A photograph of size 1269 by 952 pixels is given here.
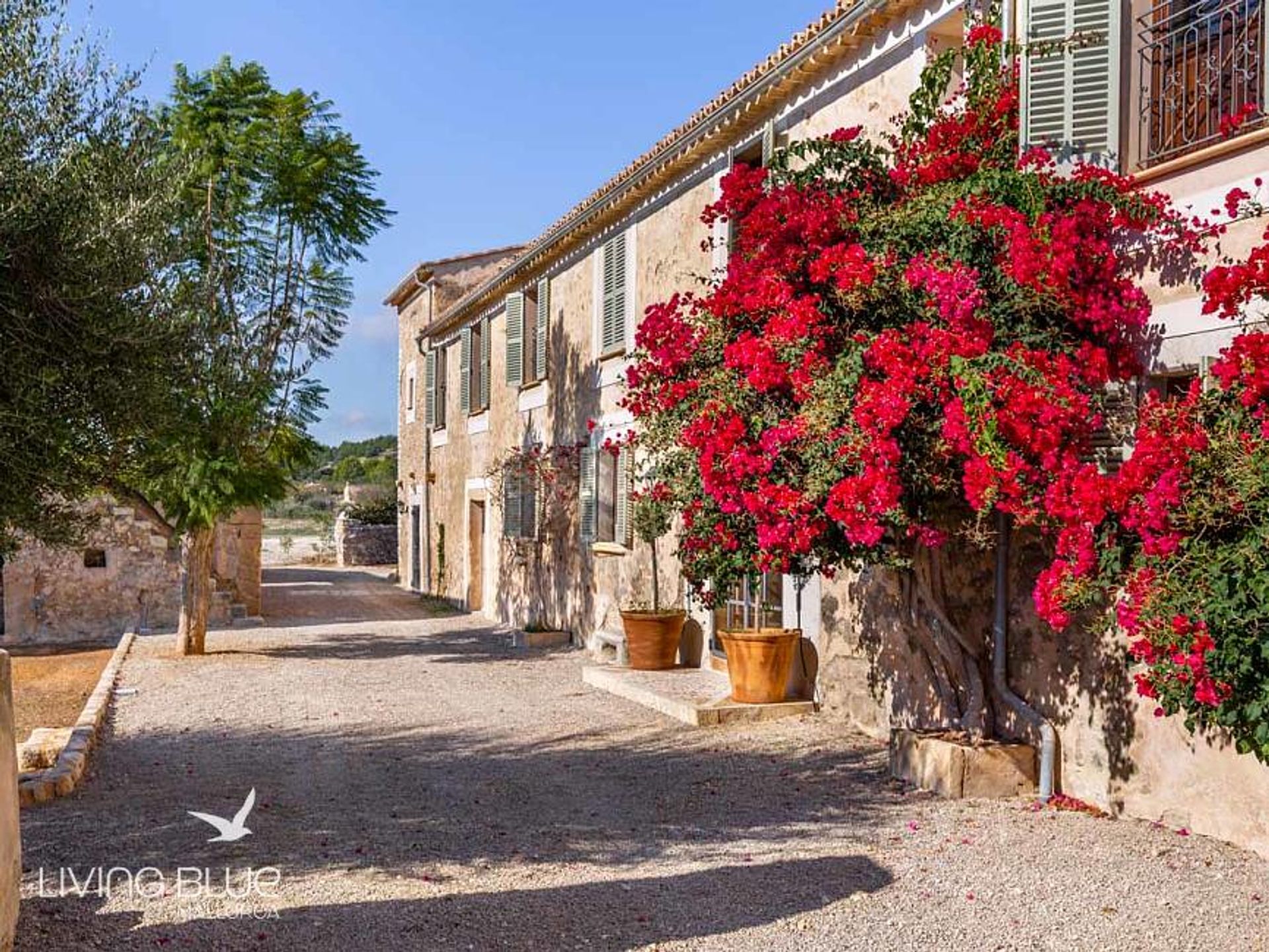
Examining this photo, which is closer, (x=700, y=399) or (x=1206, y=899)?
(x=1206, y=899)

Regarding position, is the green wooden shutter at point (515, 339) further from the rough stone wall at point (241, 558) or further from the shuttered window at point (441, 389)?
the shuttered window at point (441, 389)

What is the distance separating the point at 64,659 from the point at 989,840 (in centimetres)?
1212

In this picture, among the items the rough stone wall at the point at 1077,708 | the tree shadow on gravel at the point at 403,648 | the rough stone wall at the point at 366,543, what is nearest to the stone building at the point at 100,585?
the tree shadow on gravel at the point at 403,648

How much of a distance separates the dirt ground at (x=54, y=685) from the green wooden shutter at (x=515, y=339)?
6.51 meters

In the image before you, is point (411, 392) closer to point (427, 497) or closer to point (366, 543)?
point (427, 497)

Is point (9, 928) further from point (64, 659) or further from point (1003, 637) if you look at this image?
point (64, 659)

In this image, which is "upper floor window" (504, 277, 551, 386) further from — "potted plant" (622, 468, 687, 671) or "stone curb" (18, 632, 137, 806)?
"stone curb" (18, 632, 137, 806)

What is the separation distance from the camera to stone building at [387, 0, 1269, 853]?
18.9ft

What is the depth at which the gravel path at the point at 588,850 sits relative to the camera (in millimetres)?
4559

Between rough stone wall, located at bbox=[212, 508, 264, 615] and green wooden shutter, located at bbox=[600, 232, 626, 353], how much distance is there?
724 cm

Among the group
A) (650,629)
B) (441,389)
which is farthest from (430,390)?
(650,629)

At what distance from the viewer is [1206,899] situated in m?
4.89

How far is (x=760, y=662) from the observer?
905 cm

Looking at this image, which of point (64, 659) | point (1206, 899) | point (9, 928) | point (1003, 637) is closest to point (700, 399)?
point (1003, 637)
